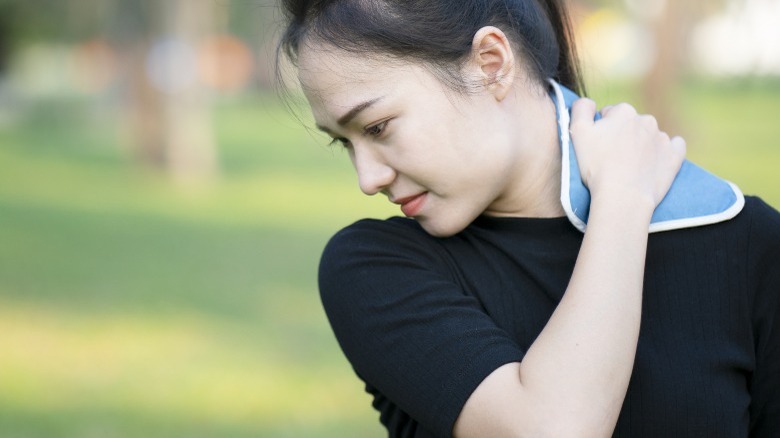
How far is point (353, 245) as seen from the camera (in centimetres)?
214

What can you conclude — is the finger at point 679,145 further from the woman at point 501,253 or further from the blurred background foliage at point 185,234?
the blurred background foliage at point 185,234

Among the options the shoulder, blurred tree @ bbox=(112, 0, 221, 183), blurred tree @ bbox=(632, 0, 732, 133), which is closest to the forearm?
the shoulder

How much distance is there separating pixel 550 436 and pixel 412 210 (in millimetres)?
519

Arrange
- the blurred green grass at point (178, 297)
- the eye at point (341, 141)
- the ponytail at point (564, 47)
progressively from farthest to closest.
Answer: the blurred green grass at point (178, 297)
the ponytail at point (564, 47)
the eye at point (341, 141)

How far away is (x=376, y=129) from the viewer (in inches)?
81.4

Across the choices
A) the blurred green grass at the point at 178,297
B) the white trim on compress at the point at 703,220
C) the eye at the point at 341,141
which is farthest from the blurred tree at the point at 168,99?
the white trim on compress at the point at 703,220

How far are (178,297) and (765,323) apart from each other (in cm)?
722

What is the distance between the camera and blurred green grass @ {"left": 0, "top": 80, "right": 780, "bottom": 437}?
227 inches

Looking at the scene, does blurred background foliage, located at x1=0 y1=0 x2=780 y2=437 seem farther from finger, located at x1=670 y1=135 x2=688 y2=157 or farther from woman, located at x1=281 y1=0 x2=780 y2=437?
finger, located at x1=670 y1=135 x2=688 y2=157

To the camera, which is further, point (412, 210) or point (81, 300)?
point (81, 300)

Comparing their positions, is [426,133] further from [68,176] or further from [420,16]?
[68,176]

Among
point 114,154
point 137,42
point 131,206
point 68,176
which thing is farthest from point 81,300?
point 114,154

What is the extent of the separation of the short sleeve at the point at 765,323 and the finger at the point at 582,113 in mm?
365

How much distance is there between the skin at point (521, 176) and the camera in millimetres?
1857
